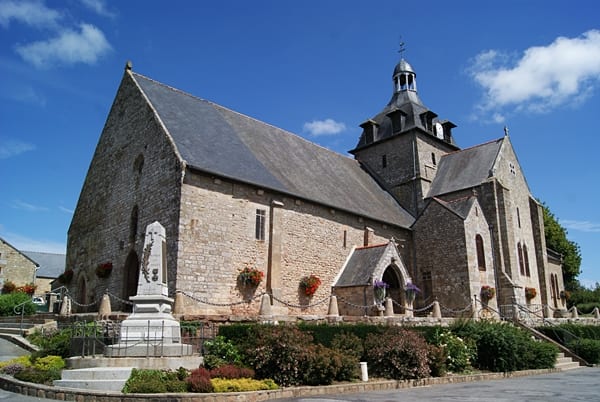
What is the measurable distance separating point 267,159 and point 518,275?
15.1 meters

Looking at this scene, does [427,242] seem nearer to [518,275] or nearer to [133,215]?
[518,275]

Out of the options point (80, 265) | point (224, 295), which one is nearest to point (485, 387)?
point (224, 295)

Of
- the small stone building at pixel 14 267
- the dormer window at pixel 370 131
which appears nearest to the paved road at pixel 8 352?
the small stone building at pixel 14 267

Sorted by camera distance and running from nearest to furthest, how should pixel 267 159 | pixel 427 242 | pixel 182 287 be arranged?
pixel 182 287 < pixel 267 159 < pixel 427 242

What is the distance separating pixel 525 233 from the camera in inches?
1157

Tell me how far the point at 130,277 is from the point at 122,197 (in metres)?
3.59

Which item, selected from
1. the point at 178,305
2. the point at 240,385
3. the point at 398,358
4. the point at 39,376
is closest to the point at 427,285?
the point at 398,358

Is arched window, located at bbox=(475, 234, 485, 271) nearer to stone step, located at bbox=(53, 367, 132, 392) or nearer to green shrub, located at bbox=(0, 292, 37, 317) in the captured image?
stone step, located at bbox=(53, 367, 132, 392)

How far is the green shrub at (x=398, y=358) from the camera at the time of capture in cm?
1259

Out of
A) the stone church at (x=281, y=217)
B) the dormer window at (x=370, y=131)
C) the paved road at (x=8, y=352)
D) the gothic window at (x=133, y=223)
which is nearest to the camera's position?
the paved road at (x=8, y=352)

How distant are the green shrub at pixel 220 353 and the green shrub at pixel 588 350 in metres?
15.5

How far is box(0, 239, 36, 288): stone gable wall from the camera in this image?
122ft

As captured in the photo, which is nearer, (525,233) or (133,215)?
(133,215)

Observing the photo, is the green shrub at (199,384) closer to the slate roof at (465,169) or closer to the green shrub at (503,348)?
the green shrub at (503,348)
